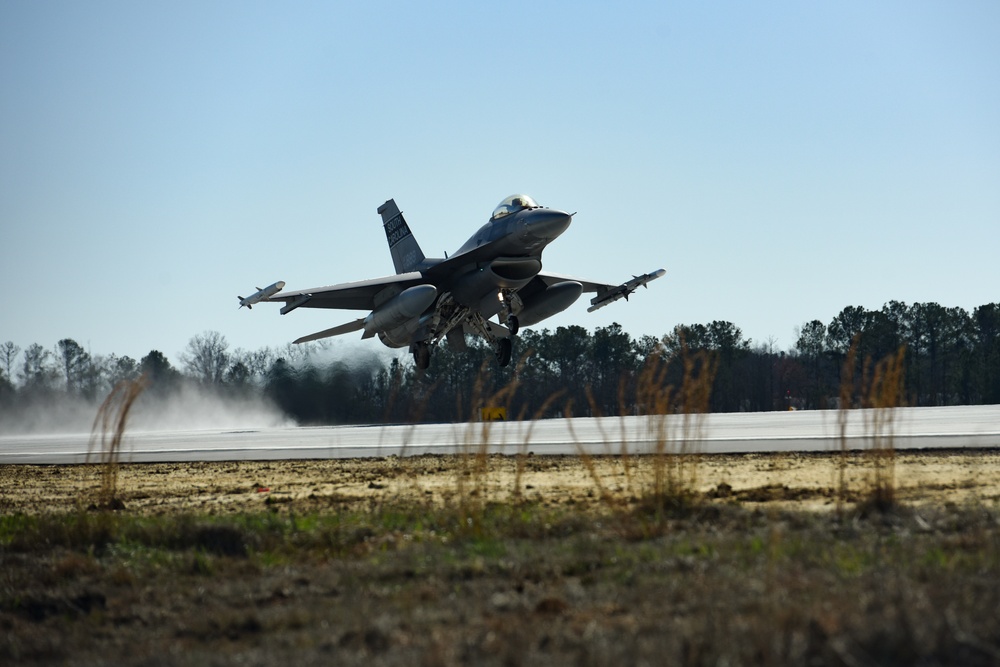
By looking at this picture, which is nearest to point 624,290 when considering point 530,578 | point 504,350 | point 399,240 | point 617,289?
point 617,289

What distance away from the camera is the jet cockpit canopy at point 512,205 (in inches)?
1109

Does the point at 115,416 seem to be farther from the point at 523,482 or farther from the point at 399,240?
the point at 399,240

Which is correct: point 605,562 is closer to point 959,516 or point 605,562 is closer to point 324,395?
point 959,516

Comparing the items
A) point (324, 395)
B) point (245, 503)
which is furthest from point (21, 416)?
point (245, 503)

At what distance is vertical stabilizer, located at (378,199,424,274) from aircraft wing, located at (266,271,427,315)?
2.58m

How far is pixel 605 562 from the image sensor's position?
634 centimetres

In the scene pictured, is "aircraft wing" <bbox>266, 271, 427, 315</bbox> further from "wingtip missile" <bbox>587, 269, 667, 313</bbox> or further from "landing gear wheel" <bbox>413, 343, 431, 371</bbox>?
"wingtip missile" <bbox>587, 269, 667, 313</bbox>

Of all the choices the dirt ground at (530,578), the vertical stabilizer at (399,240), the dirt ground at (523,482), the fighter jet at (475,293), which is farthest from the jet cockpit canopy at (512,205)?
the dirt ground at (530,578)

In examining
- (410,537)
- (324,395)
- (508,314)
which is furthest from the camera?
(324,395)

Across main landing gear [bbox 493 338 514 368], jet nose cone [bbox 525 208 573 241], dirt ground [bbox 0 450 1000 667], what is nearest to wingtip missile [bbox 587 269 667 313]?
main landing gear [bbox 493 338 514 368]

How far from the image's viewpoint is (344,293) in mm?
32094

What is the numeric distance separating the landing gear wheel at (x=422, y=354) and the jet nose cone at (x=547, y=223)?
6.40 m

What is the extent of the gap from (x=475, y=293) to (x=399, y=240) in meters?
8.05

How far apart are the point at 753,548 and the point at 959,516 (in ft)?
6.14
